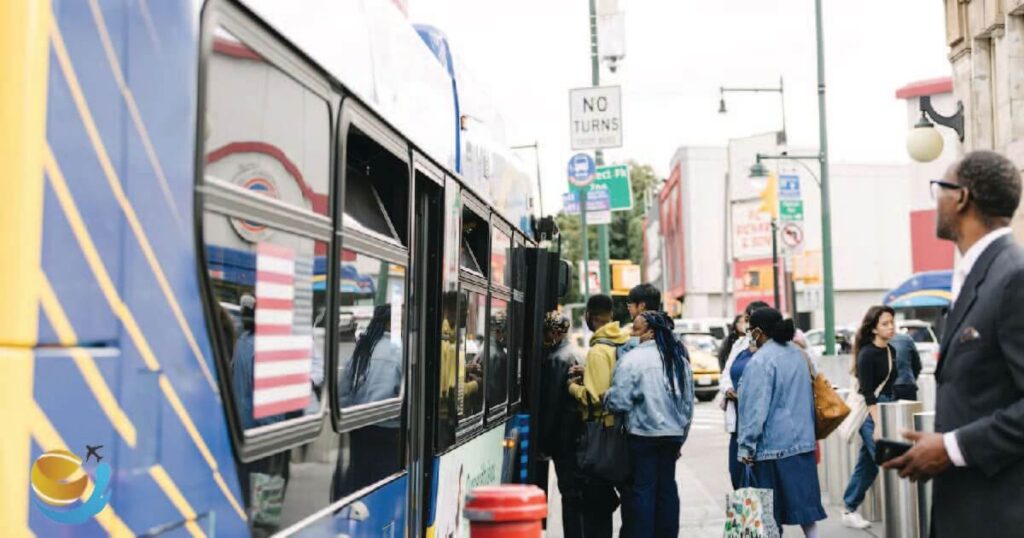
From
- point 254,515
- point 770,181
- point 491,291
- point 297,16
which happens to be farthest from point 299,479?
point 770,181

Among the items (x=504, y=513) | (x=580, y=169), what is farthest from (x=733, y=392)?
(x=580, y=169)

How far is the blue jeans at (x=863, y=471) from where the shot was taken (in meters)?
11.0

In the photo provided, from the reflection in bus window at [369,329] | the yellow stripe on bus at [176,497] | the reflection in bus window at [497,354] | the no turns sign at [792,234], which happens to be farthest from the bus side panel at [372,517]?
the no turns sign at [792,234]

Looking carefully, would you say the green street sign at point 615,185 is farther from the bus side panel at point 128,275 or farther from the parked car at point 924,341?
the bus side panel at point 128,275

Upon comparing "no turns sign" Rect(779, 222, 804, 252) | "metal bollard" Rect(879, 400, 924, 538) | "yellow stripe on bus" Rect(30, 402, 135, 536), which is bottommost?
"metal bollard" Rect(879, 400, 924, 538)

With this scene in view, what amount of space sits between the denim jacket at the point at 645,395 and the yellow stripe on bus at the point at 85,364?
21.7 ft

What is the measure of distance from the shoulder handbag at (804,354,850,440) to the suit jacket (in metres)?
5.39

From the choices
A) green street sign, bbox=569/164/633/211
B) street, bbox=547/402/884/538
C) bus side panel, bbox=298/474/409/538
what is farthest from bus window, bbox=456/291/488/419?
green street sign, bbox=569/164/633/211

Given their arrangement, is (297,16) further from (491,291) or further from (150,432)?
(491,291)

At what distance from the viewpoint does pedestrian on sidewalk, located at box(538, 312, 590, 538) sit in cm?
949

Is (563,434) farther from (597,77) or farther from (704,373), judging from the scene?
(704,373)

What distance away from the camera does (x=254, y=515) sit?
3.12 metres

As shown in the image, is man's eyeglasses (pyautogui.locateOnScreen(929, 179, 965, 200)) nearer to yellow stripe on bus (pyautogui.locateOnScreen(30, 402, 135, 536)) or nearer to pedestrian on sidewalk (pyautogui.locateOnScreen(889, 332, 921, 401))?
yellow stripe on bus (pyautogui.locateOnScreen(30, 402, 135, 536))

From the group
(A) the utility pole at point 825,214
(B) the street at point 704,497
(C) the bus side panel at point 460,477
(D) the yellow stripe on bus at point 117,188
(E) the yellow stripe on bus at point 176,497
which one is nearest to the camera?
(D) the yellow stripe on bus at point 117,188
